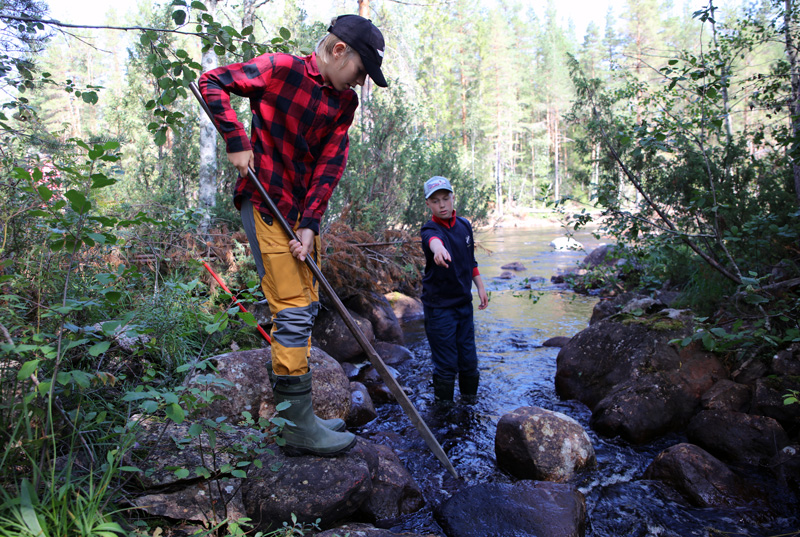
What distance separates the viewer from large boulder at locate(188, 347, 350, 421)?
3.24m

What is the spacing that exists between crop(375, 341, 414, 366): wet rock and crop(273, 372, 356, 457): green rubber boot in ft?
10.8

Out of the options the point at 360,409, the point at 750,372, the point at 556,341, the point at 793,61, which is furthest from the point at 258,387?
the point at 793,61

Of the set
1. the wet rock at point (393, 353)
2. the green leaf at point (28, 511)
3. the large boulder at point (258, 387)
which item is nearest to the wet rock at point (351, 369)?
the wet rock at point (393, 353)

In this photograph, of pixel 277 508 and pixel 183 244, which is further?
pixel 183 244

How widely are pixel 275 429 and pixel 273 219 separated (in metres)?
1.02

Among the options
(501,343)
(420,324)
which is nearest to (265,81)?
(501,343)

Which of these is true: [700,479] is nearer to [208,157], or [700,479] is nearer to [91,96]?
[91,96]

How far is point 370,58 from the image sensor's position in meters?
2.42

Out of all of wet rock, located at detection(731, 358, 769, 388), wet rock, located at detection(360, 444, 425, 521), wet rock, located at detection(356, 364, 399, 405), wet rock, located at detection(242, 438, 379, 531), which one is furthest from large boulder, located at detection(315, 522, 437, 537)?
wet rock, located at detection(731, 358, 769, 388)

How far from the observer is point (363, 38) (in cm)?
238

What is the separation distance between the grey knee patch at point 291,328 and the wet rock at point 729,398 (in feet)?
→ 10.3

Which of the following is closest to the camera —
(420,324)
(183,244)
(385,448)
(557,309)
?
(385,448)

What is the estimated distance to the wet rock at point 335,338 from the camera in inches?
230

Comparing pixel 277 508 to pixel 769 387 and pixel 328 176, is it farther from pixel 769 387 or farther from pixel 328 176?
pixel 769 387
